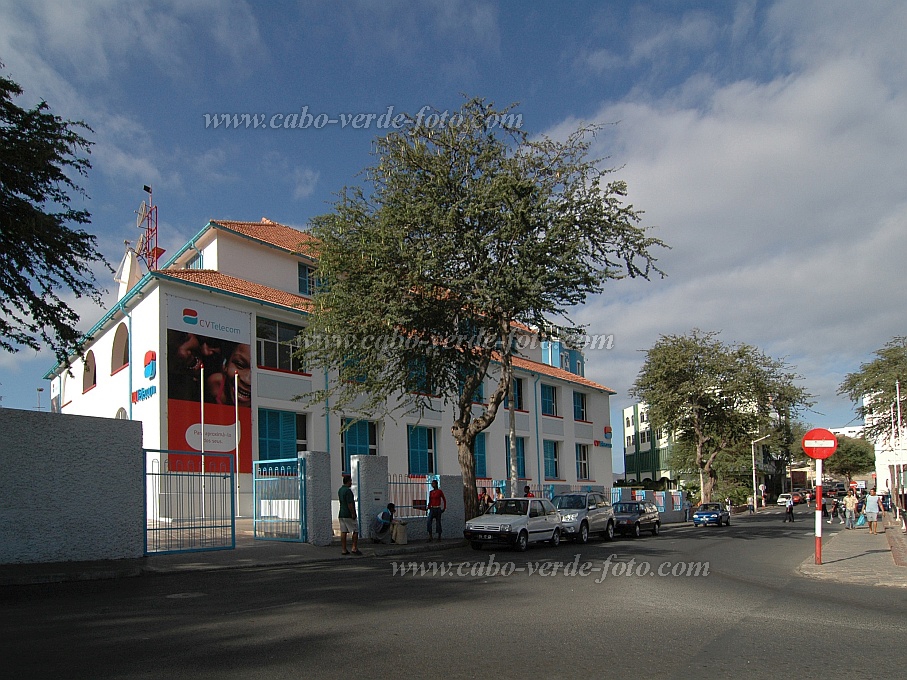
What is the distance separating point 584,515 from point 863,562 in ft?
31.8

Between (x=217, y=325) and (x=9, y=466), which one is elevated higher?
(x=217, y=325)

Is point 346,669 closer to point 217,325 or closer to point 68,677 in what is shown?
point 68,677

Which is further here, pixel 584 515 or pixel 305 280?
pixel 305 280

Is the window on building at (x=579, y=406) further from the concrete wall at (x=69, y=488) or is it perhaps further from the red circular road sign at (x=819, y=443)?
the concrete wall at (x=69, y=488)

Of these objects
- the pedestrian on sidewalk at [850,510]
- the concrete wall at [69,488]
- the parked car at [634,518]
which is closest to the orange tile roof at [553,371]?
the parked car at [634,518]

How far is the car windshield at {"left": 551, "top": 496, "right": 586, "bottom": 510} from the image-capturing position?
27281 millimetres

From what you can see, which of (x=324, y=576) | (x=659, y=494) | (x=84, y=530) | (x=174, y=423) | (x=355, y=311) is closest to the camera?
(x=324, y=576)

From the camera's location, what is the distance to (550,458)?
153 ft

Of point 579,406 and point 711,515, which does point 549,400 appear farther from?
point 711,515

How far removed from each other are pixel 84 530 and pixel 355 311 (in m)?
10.6

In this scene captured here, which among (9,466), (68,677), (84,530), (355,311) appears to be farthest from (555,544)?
(68,677)

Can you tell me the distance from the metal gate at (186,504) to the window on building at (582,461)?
33.8 meters

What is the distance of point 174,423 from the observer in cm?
2550

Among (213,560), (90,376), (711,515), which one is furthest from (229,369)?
(711,515)
